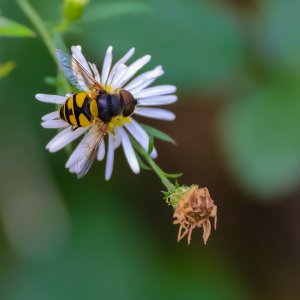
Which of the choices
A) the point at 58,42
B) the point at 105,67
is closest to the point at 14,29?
the point at 58,42

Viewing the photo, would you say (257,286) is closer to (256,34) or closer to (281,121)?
(281,121)

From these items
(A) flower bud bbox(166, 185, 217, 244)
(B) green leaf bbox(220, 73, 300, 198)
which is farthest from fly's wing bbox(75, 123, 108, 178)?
(B) green leaf bbox(220, 73, 300, 198)

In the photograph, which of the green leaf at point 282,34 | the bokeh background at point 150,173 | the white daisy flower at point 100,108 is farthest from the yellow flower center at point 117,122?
the green leaf at point 282,34

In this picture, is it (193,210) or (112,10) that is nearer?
(193,210)

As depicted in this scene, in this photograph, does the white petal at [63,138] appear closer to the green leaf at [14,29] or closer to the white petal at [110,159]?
the white petal at [110,159]

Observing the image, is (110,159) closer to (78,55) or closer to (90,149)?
(90,149)

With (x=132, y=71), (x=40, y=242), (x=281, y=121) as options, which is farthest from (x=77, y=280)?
(x=132, y=71)
